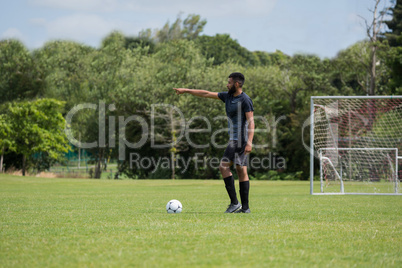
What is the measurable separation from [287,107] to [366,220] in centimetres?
3942

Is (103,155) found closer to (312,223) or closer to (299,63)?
(299,63)

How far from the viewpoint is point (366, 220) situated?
898 cm

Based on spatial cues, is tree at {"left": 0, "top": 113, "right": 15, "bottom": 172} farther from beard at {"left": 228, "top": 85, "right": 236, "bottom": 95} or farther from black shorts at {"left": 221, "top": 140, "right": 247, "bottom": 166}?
black shorts at {"left": 221, "top": 140, "right": 247, "bottom": 166}

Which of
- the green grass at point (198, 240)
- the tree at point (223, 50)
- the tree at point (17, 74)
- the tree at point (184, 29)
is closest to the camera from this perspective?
the green grass at point (198, 240)

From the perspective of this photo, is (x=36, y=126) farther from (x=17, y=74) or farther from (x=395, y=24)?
(x=395, y=24)

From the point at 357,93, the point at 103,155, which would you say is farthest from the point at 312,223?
the point at 357,93

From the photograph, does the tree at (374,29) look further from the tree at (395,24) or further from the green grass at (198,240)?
the green grass at (198,240)

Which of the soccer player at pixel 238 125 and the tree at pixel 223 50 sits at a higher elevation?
the tree at pixel 223 50

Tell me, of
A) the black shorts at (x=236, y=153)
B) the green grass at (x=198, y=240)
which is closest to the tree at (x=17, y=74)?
the green grass at (x=198, y=240)

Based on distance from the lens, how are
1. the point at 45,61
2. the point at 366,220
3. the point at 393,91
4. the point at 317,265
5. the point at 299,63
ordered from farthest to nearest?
the point at 299,63 < the point at 45,61 < the point at 393,91 < the point at 366,220 < the point at 317,265

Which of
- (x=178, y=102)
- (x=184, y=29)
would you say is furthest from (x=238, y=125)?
(x=184, y=29)

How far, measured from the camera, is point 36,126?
3603cm

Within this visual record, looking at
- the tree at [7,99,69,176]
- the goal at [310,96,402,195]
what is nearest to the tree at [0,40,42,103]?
the tree at [7,99,69,176]

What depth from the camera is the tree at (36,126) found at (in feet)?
119
